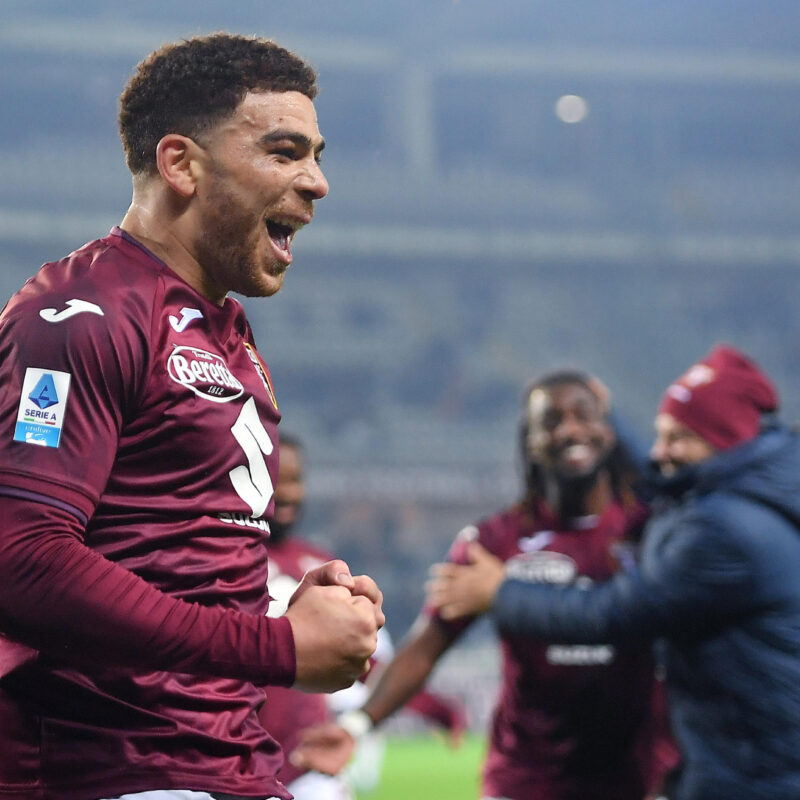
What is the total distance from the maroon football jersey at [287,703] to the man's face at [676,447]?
1404mm

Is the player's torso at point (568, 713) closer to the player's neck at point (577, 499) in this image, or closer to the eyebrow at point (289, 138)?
the player's neck at point (577, 499)

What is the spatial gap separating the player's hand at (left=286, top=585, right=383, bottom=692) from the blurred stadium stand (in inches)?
715

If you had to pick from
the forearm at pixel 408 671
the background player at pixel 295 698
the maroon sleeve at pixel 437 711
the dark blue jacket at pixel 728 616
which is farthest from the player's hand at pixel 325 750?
the maroon sleeve at pixel 437 711

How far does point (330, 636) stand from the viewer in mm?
1797

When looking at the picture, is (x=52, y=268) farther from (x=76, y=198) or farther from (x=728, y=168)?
(x=728, y=168)

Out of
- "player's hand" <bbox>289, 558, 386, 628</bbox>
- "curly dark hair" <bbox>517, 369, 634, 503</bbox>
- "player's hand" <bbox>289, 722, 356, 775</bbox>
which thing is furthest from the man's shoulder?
Answer: "curly dark hair" <bbox>517, 369, 634, 503</bbox>

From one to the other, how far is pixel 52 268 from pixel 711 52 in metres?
32.5

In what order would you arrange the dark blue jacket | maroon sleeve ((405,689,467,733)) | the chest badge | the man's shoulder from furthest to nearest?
maroon sleeve ((405,689,467,733)) → the dark blue jacket → the chest badge → the man's shoulder

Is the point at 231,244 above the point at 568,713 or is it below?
above

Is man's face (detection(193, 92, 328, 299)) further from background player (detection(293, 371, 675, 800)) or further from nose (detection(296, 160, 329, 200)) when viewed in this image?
background player (detection(293, 371, 675, 800))

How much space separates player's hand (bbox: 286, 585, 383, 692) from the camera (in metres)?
1.77

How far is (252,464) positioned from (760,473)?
6.41ft

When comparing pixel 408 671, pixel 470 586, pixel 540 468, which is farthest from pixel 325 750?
pixel 540 468

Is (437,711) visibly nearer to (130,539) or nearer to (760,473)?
(760,473)
